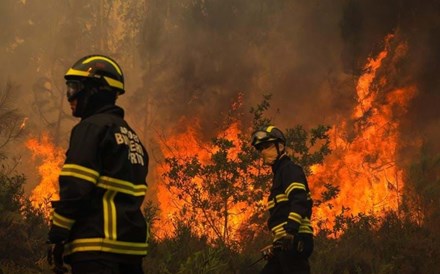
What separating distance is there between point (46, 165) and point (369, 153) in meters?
19.1

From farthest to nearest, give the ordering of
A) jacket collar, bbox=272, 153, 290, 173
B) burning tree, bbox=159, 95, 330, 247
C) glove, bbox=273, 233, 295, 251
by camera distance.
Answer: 1. burning tree, bbox=159, 95, 330, 247
2. jacket collar, bbox=272, 153, 290, 173
3. glove, bbox=273, 233, 295, 251

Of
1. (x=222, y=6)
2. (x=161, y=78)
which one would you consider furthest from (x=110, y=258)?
(x=161, y=78)

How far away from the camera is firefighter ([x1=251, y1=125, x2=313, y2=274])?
4.81m

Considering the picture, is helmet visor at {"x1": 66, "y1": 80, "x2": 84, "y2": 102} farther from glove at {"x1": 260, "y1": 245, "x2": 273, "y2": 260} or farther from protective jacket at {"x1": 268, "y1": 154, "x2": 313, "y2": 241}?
glove at {"x1": 260, "y1": 245, "x2": 273, "y2": 260}

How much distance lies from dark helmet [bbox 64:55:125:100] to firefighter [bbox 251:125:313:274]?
263 cm

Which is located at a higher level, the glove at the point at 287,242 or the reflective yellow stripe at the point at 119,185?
the glove at the point at 287,242

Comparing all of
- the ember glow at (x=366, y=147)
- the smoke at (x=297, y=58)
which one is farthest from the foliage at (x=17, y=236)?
the smoke at (x=297, y=58)

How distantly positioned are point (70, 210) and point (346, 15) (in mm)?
18340

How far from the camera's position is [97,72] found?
9.19 feet

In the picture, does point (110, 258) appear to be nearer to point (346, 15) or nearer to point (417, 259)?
point (417, 259)

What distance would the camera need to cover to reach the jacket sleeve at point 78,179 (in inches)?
96.0

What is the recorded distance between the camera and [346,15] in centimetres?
1905

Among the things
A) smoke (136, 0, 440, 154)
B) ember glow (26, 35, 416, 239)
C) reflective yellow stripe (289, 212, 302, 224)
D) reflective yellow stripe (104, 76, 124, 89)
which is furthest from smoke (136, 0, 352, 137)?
reflective yellow stripe (104, 76, 124, 89)

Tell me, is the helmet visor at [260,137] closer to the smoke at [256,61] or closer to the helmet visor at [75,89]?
the helmet visor at [75,89]
